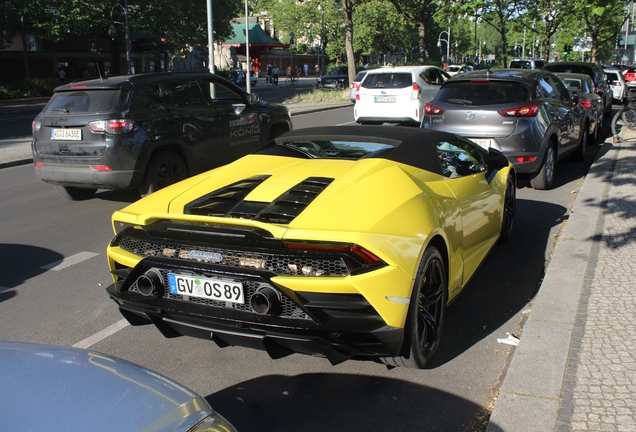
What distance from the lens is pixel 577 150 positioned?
11.9m

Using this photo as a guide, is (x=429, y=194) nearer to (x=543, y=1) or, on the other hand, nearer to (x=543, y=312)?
(x=543, y=312)

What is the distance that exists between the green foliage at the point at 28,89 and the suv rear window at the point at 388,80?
23.5m

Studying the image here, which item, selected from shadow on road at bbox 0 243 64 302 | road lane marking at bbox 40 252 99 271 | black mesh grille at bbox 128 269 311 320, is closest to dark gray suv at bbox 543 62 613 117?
road lane marking at bbox 40 252 99 271

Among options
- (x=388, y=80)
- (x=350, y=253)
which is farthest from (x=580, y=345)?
(x=388, y=80)

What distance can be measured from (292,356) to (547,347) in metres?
1.64

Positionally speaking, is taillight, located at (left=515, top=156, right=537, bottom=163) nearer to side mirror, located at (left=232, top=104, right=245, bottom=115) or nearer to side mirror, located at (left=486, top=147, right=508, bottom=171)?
side mirror, located at (left=486, top=147, right=508, bottom=171)

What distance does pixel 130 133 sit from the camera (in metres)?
8.27

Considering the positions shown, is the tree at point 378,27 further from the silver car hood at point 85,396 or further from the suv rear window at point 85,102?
the silver car hood at point 85,396

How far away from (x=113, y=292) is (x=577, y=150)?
33.5 ft

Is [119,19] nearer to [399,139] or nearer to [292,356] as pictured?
[399,139]

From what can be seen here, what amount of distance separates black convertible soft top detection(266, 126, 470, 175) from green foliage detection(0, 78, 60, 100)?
32.9 meters

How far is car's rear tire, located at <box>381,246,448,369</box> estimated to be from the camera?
3.62 meters

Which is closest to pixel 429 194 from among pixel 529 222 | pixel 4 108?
pixel 529 222

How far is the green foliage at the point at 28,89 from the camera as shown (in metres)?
33.7
